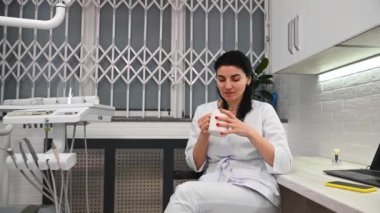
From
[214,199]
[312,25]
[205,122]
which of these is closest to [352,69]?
[312,25]

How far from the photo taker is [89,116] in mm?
1355

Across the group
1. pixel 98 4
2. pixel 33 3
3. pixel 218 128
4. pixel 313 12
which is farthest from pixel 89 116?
pixel 33 3

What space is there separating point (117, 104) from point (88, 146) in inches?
18.1

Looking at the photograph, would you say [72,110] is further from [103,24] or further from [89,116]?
→ [103,24]

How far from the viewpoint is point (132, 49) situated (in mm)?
2285

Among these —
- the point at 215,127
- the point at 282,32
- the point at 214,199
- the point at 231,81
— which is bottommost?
the point at 214,199

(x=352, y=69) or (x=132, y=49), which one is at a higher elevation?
(x=132, y=49)

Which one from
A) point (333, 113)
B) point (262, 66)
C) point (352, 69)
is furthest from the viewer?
point (262, 66)

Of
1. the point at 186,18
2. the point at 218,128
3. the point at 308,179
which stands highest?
the point at 186,18

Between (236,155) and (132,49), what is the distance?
129 cm

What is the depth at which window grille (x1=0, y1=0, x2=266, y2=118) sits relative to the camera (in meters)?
2.22

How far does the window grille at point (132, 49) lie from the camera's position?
2223 millimetres

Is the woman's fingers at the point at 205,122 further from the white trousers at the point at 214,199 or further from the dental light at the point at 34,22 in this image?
the dental light at the point at 34,22

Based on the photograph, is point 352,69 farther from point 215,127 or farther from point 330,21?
point 215,127
